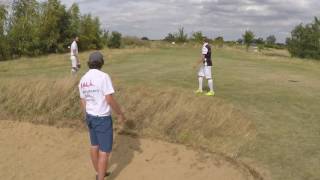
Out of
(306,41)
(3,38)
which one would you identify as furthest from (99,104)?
(306,41)

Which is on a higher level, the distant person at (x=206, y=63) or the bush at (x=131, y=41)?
the distant person at (x=206, y=63)

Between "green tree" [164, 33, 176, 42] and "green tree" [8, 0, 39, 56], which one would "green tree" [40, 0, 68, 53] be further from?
"green tree" [164, 33, 176, 42]

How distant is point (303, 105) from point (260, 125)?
3.13 m

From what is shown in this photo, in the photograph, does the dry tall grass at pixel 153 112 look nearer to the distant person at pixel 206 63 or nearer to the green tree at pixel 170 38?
the distant person at pixel 206 63

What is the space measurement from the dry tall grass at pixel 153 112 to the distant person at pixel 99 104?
9.80 feet

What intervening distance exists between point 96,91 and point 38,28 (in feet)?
128

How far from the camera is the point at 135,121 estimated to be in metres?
12.8

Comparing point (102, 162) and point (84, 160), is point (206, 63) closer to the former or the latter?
point (84, 160)

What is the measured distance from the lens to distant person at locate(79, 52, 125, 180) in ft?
27.5

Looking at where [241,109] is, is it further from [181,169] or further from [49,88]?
[49,88]

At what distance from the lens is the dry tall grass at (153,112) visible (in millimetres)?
11695

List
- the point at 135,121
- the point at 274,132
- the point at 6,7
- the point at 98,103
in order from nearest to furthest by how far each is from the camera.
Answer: the point at 98,103, the point at 274,132, the point at 135,121, the point at 6,7

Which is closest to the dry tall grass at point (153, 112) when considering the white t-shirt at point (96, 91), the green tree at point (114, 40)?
the white t-shirt at point (96, 91)

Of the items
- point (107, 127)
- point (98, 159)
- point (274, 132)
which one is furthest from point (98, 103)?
point (274, 132)
